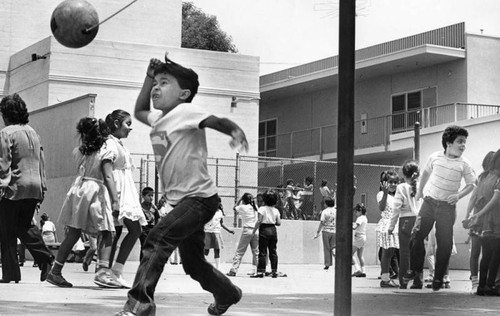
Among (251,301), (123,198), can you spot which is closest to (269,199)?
(123,198)

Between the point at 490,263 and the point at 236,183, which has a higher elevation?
the point at 236,183

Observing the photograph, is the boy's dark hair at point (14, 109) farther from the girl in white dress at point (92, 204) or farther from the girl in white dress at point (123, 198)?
the girl in white dress at point (123, 198)

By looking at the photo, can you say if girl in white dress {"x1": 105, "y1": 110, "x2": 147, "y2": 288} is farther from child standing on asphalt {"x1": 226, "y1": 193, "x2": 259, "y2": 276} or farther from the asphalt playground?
child standing on asphalt {"x1": 226, "y1": 193, "x2": 259, "y2": 276}

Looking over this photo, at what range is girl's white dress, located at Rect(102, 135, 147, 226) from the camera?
36.0 feet

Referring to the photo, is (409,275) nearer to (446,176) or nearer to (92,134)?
(446,176)

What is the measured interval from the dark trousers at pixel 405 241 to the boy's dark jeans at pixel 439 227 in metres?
0.83

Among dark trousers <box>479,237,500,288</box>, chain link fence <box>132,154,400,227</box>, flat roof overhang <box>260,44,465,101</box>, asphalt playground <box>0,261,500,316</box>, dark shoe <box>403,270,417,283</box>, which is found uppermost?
flat roof overhang <box>260,44,465,101</box>

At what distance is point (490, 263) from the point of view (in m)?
11.6

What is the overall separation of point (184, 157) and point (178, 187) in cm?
20

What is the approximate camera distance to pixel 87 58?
3189 cm

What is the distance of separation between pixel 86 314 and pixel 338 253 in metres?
2.47

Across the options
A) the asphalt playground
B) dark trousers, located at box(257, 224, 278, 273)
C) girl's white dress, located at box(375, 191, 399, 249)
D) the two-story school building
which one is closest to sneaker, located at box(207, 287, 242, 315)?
the asphalt playground

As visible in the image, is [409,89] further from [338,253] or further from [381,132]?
[338,253]

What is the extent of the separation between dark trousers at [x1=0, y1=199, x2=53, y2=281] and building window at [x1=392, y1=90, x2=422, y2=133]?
26.4 m
